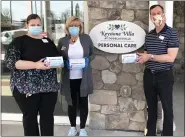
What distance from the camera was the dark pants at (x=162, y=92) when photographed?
3.56m

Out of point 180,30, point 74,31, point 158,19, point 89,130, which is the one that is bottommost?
point 89,130

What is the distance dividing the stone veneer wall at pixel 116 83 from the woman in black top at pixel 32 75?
103 centimetres

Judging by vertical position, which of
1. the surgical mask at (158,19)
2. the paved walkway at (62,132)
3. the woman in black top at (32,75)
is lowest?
the paved walkway at (62,132)

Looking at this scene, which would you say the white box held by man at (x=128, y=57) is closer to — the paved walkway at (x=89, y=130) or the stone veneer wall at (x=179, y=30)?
the paved walkway at (x=89, y=130)

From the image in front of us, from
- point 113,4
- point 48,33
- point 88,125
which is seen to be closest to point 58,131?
point 88,125

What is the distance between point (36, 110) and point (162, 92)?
1385 millimetres

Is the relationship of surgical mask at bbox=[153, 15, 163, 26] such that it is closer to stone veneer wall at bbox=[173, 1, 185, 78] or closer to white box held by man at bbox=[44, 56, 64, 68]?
white box held by man at bbox=[44, 56, 64, 68]

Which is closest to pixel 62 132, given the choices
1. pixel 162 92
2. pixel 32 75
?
pixel 32 75

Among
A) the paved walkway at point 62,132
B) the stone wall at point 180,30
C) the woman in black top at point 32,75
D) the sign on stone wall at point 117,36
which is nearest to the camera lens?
the woman in black top at point 32,75

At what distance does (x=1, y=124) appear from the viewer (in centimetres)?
481

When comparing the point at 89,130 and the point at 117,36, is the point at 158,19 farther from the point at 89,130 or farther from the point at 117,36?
the point at 89,130

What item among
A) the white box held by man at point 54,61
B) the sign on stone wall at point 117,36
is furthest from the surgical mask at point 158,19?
the white box held by man at point 54,61

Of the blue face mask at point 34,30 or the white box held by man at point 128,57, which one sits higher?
the blue face mask at point 34,30

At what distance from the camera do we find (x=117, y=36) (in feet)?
13.8
